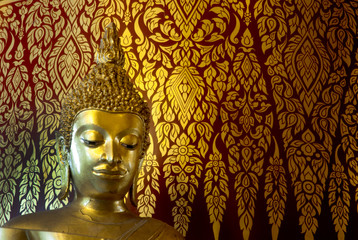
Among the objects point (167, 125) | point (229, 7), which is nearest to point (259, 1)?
point (229, 7)

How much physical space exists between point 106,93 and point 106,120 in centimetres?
13

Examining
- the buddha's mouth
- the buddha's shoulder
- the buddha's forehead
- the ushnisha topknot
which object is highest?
the ushnisha topknot

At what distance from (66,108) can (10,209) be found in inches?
39.4

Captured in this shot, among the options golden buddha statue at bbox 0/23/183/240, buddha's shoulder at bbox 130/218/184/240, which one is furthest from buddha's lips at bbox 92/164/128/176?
buddha's shoulder at bbox 130/218/184/240

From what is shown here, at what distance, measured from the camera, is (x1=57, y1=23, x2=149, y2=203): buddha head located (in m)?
2.35

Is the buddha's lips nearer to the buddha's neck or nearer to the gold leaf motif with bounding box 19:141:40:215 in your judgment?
the buddha's neck

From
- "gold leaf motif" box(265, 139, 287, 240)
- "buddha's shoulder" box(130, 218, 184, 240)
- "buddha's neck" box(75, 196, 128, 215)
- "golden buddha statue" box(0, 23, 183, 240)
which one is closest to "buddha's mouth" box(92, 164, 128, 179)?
"golden buddha statue" box(0, 23, 183, 240)

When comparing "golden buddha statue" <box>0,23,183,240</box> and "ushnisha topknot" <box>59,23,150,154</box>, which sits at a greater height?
"ushnisha topknot" <box>59,23,150,154</box>

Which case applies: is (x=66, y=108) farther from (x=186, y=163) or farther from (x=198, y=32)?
(x=198, y=32)

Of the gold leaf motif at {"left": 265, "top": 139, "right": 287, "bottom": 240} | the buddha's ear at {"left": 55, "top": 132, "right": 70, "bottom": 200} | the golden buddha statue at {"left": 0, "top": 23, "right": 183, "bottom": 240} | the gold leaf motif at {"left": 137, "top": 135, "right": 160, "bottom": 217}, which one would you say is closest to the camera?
the golden buddha statue at {"left": 0, "top": 23, "right": 183, "bottom": 240}

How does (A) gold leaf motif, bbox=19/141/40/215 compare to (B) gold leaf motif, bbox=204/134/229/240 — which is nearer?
(B) gold leaf motif, bbox=204/134/229/240

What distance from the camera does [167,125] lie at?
3090 millimetres

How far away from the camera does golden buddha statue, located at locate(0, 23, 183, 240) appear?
2283mm

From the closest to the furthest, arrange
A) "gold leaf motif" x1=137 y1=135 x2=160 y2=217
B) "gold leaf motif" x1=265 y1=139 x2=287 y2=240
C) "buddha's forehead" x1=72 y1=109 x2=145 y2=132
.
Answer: "buddha's forehead" x1=72 y1=109 x2=145 y2=132 < "gold leaf motif" x1=265 y1=139 x2=287 y2=240 < "gold leaf motif" x1=137 y1=135 x2=160 y2=217
